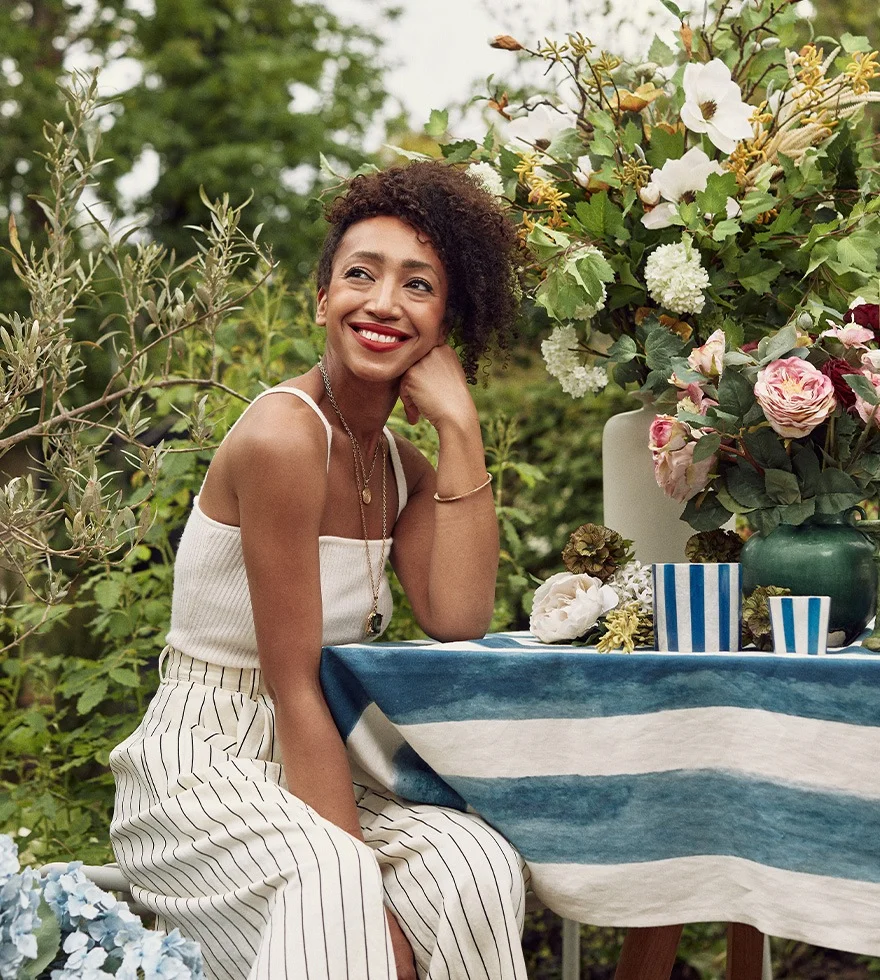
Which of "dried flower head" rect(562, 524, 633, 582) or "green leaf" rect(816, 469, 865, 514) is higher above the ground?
"green leaf" rect(816, 469, 865, 514)

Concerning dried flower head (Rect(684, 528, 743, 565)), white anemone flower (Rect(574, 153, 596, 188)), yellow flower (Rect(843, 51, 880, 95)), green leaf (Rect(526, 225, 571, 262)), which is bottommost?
dried flower head (Rect(684, 528, 743, 565))

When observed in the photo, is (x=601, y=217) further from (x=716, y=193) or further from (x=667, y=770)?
(x=667, y=770)

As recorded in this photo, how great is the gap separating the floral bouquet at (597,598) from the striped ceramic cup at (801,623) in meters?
0.20

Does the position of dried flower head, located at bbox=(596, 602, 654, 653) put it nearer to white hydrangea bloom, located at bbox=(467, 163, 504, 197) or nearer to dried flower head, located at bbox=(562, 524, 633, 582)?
dried flower head, located at bbox=(562, 524, 633, 582)

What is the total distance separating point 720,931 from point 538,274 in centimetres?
221

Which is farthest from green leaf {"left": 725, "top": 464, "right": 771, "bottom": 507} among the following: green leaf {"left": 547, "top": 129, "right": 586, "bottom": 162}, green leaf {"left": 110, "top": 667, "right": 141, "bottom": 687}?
green leaf {"left": 110, "top": 667, "right": 141, "bottom": 687}

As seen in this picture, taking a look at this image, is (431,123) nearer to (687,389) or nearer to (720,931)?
(687,389)

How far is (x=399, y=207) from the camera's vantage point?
6.68 feet

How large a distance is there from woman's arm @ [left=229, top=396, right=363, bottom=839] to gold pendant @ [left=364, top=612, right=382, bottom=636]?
0.79 ft

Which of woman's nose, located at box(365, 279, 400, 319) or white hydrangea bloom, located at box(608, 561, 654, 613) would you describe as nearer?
white hydrangea bloom, located at box(608, 561, 654, 613)

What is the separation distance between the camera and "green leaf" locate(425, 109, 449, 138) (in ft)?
8.01

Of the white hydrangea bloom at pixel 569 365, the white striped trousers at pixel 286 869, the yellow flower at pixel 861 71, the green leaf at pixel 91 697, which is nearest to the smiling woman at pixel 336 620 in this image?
the white striped trousers at pixel 286 869

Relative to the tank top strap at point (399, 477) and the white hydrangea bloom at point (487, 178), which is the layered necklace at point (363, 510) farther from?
the white hydrangea bloom at point (487, 178)

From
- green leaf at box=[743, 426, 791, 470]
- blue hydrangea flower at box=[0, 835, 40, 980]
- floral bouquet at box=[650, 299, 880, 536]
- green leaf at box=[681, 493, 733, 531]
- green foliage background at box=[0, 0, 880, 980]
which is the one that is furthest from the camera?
green foliage background at box=[0, 0, 880, 980]
